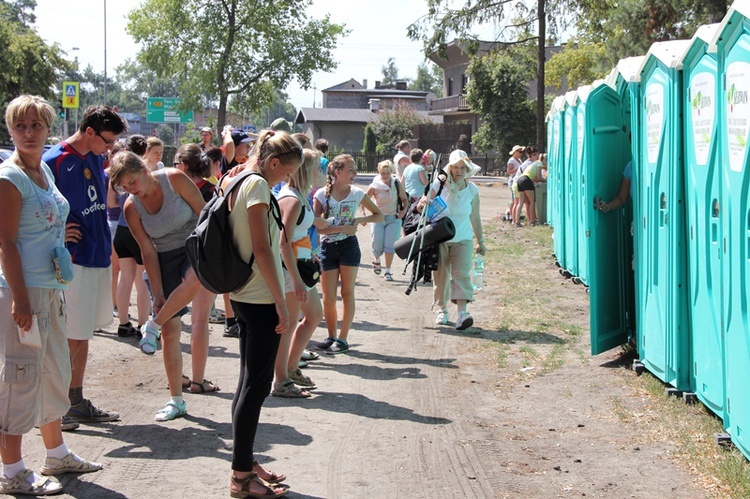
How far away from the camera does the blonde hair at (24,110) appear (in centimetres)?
452

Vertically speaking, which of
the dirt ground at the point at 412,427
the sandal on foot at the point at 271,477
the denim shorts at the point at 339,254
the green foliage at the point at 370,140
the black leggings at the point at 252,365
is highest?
the green foliage at the point at 370,140

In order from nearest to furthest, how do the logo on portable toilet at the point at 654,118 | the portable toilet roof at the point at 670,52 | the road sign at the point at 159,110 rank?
1. the portable toilet roof at the point at 670,52
2. the logo on portable toilet at the point at 654,118
3. the road sign at the point at 159,110

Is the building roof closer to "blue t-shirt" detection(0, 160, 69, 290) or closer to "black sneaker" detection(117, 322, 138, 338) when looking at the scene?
"black sneaker" detection(117, 322, 138, 338)

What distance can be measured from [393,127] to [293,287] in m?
60.3

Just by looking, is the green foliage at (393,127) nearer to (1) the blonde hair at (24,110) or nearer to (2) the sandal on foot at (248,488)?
(1) the blonde hair at (24,110)

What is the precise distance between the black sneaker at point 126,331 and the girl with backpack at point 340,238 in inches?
74.9

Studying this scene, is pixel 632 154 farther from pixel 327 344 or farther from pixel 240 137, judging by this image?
pixel 240 137

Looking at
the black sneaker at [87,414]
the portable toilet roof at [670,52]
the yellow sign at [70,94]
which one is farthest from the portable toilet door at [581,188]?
the yellow sign at [70,94]

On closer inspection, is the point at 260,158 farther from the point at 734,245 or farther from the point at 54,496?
the point at 734,245

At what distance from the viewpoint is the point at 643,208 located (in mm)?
7133

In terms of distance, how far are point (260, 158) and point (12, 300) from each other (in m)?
1.46

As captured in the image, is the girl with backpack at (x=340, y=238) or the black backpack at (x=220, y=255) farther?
the girl with backpack at (x=340, y=238)

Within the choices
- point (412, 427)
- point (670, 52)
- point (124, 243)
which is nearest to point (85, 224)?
point (412, 427)

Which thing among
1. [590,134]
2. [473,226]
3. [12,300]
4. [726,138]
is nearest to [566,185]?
[473,226]
